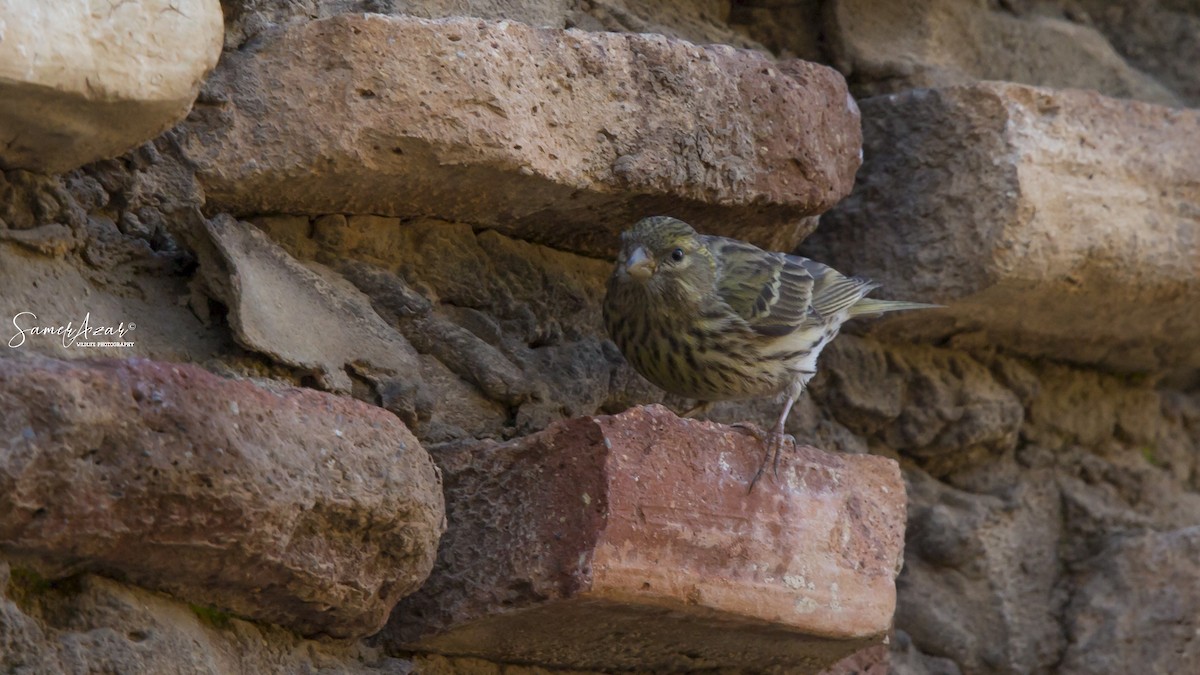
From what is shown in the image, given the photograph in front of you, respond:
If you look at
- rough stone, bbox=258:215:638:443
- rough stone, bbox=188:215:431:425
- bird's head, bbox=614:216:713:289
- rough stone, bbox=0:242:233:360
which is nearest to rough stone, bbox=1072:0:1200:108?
bird's head, bbox=614:216:713:289

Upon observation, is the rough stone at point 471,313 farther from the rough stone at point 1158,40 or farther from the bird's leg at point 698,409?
the rough stone at point 1158,40

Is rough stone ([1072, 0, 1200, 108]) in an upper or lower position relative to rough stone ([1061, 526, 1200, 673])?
upper

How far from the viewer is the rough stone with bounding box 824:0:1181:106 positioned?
3.69 m

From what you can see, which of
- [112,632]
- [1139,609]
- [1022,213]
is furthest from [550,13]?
[1139,609]

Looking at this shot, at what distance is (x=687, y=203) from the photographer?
3.12 meters

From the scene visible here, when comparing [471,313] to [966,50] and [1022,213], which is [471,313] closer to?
[1022,213]

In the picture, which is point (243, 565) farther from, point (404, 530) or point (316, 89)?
point (316, 89)

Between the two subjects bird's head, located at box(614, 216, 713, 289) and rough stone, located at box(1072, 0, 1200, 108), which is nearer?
bird's head, located at box(614, 216, 713, 289)

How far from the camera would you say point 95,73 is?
210 cm

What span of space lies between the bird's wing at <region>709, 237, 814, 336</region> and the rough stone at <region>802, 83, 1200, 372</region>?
163mm

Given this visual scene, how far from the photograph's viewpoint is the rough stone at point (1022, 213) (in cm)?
344

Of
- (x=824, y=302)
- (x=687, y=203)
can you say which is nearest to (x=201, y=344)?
(x=687, y=203)

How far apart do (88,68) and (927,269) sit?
1931 millimetres

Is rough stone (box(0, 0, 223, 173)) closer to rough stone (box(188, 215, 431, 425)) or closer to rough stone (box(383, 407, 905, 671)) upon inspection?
rough stone (box(188, 215, 431, 425))
